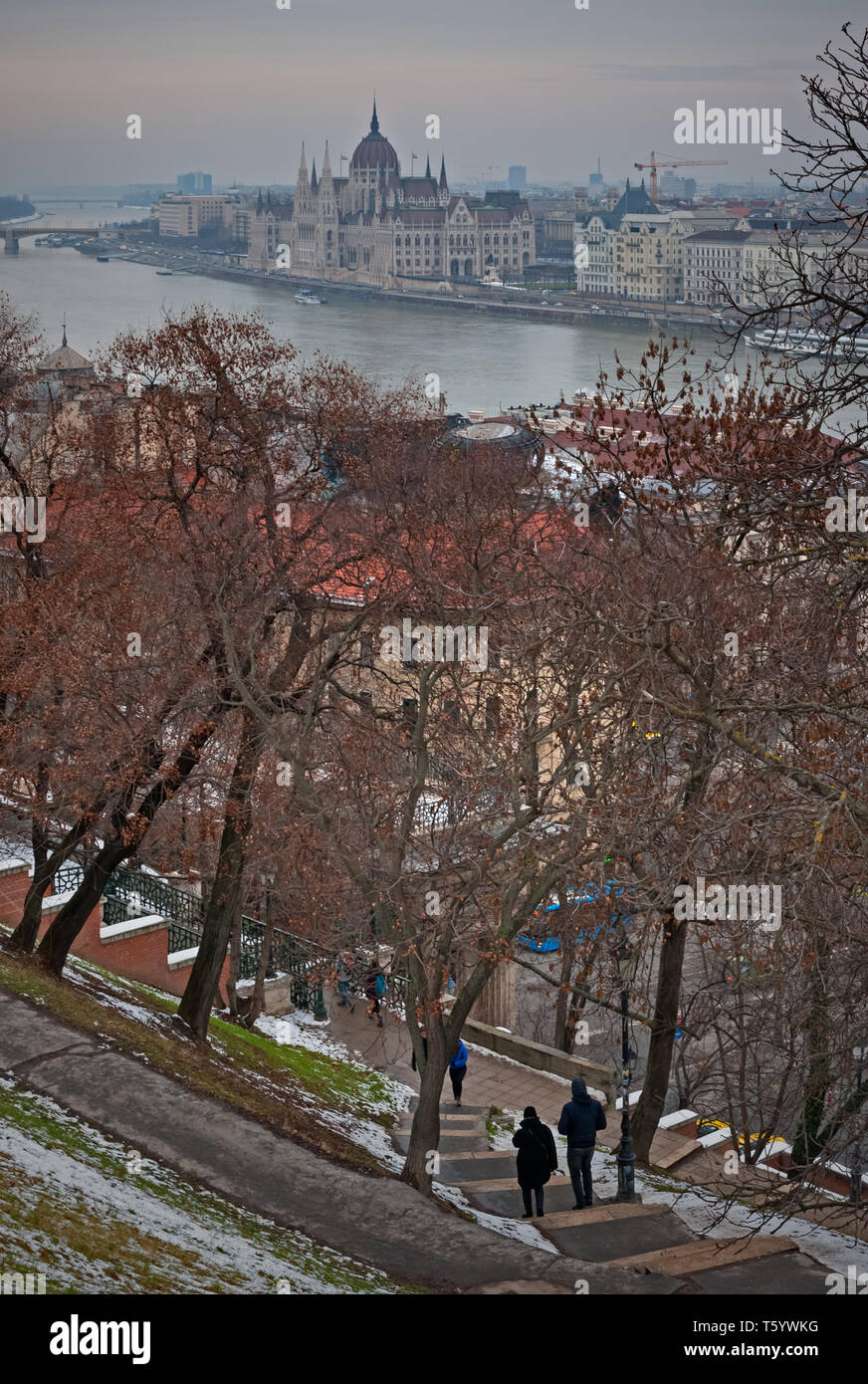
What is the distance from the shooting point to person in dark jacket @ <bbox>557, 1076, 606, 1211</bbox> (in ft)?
40.3

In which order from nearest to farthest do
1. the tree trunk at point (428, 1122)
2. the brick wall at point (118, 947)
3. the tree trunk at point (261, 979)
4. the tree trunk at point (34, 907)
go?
the tree trunk at point (428, 1122) < the tree trunk at point (34, 907) < the brick wall at point (118, 947) < the tree trunk at point (261, 979)

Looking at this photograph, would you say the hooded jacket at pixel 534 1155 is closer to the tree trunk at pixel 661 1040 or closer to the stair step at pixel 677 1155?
the tree trunk at pixel 661 1040

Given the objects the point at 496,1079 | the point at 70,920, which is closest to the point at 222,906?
the point at 70,920

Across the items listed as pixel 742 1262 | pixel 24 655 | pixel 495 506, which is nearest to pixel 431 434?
pixel 495 506

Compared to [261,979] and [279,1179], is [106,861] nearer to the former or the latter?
[261,979]

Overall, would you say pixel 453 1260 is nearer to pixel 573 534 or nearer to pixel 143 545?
pixel 143 545

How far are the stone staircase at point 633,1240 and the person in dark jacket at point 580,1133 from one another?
24 cm

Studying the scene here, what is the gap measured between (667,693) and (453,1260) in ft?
17.0

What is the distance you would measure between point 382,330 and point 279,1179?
390 feet

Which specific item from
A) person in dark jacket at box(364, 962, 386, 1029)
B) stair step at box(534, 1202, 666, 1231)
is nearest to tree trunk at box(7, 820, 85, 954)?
person in dark jacket at box(364, 962, 386, 1029)

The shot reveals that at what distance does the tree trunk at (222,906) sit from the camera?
45.5 ft

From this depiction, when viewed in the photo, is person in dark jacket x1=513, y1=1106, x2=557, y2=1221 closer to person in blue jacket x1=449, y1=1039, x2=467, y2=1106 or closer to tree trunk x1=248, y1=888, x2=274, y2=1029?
person in blue jacket x1=449, y1=1039, x2=467, y2=1106

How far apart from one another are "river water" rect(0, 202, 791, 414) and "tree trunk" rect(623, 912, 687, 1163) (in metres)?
62.6

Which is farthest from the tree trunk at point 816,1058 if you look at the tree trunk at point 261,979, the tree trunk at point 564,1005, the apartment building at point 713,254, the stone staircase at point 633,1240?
the apartment building at point 713,254
